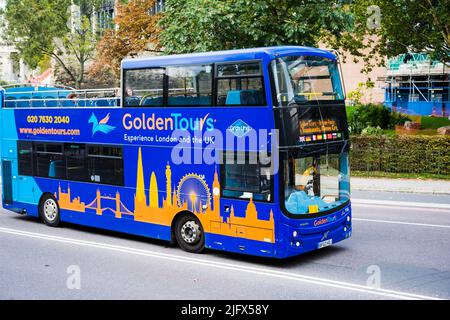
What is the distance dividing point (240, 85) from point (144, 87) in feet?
8.13

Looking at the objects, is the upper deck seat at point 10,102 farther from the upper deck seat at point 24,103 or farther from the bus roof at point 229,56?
the bus roof at point 229,56

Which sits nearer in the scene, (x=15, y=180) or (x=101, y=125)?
(x=101, y=125)

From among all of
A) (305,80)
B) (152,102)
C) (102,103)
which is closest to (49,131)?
(102,103)

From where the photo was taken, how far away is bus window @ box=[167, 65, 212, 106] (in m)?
10.8

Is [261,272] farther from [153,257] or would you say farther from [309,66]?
[309,66]

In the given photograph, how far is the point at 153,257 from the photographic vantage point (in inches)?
440

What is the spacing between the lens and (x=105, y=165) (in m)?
13.1

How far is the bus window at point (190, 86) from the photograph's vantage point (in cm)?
1081

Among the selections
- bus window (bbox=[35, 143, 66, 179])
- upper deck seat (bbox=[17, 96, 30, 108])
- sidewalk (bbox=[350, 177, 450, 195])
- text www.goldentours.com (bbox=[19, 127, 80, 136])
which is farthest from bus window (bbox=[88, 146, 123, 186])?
sidewalk (bbox=[350, 177, 450, 195])

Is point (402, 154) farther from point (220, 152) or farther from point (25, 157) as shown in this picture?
point (25, 157)

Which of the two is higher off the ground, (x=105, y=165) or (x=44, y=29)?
(x=44, y=29)

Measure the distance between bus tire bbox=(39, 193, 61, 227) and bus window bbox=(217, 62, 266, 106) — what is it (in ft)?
19.4

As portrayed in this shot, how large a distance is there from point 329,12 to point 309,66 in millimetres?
10575

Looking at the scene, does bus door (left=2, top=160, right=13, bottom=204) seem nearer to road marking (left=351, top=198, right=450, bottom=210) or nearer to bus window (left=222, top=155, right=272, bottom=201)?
bus window (left=222, top=155, right=272, bottom=201)
